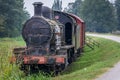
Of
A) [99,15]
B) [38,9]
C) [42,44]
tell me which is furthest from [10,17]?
[42,44]

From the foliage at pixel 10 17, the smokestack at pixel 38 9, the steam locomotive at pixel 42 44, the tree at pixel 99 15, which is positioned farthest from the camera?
the tree at pixel 99 15

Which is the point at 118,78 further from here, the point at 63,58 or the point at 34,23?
the point at 34,23

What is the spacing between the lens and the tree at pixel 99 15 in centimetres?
10188

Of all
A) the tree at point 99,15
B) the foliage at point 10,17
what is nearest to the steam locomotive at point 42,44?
the foliage at point 10,17

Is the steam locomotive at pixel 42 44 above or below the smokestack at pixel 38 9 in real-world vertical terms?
below

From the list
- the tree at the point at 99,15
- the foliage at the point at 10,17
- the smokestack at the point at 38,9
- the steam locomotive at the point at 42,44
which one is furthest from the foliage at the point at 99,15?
the smokestack at the point at 38,9

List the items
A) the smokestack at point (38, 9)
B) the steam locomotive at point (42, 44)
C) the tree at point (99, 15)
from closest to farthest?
1. the steam locomotive at point (42, 44)
2. the smokestack at point (38, 9)
3. the tree at point (99, 15)

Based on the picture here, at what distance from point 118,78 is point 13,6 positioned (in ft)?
207

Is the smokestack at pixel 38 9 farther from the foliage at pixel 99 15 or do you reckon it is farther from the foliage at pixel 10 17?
the foliage at pixel 99 15

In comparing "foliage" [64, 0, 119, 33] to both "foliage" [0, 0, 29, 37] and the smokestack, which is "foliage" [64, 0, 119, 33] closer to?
"foliage" [0, 0, 29, 37]

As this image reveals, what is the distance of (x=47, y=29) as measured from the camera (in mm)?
24406

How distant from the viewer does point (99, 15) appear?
10312 centimetres

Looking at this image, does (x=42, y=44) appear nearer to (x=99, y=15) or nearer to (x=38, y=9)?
(x=38, y=9)

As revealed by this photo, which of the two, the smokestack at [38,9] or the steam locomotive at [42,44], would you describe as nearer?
the steam locomotive at [42,44]
